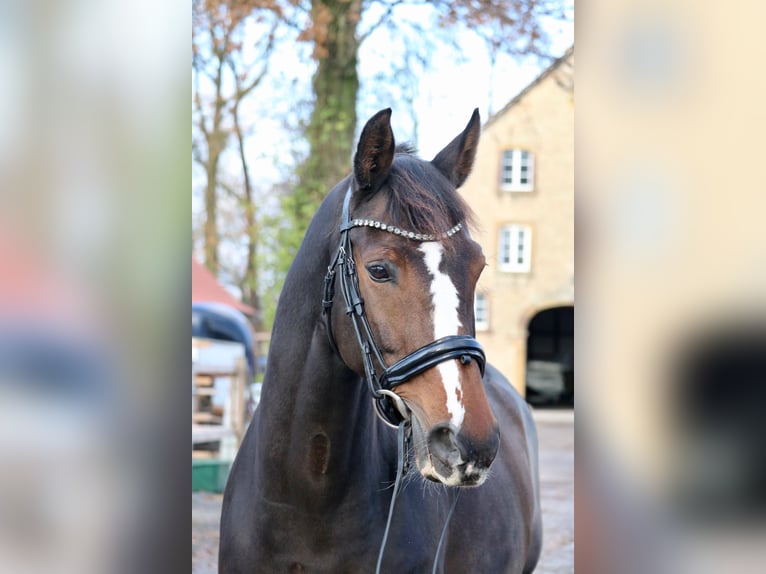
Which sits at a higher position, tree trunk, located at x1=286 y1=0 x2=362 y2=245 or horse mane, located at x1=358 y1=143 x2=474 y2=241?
tree trunk, located at x1=286 y1=0 x2=362 y2=245

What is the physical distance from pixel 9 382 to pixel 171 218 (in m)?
0.28

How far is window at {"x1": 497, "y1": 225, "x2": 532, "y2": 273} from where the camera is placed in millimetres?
22000

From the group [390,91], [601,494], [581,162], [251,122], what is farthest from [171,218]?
[251,122]

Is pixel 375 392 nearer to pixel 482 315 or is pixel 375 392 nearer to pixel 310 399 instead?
pixel 310 399

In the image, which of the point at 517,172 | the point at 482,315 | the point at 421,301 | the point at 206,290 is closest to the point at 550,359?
the point at 482,315

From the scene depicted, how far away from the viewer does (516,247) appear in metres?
22.2

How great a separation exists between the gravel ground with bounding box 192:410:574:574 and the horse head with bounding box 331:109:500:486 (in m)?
3.60

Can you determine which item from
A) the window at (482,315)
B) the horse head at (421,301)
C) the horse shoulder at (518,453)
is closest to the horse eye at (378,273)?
the horse head at (421,301)

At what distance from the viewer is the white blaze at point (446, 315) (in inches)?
68.7

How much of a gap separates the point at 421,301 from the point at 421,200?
0.30m

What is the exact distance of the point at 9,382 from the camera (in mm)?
917

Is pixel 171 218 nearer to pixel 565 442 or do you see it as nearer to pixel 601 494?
pixel 601 494

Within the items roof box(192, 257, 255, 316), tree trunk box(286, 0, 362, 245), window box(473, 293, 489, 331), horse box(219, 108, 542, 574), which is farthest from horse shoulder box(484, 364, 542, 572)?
window box(473, 293, 489, 331)

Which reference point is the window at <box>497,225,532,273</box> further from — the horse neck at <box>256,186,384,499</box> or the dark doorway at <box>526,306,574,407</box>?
the horse neck at <box>256,186,384,499</box>
